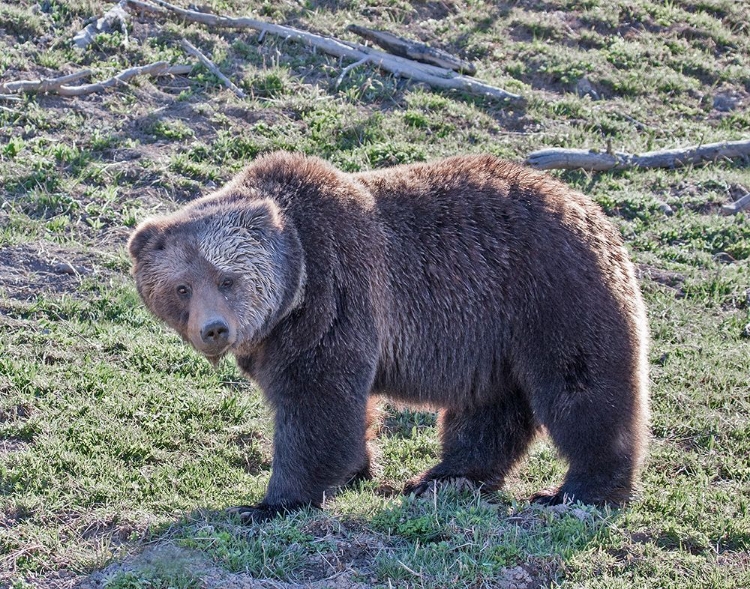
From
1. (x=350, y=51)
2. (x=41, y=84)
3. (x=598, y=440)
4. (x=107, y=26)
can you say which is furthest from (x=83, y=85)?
(x=598, y=440)

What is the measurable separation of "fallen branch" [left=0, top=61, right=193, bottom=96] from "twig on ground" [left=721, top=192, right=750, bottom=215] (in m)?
6.03

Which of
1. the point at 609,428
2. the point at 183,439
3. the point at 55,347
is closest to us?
the point at 609,428

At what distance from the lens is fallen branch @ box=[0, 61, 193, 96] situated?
11.1 m

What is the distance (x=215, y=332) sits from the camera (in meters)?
6.08

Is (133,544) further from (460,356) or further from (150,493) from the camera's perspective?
(460,356)

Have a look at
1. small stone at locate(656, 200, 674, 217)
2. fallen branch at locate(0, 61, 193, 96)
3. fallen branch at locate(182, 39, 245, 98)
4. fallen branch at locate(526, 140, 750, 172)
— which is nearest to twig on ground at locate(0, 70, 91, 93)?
fallen branch at locate(0, 61, 193, 96)

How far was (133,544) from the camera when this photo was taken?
6059mm

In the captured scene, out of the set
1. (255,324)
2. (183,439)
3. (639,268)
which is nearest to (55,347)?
(183,439)

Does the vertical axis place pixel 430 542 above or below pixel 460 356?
below

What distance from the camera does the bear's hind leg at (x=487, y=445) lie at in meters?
7.38

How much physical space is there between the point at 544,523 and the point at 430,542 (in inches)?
30.2

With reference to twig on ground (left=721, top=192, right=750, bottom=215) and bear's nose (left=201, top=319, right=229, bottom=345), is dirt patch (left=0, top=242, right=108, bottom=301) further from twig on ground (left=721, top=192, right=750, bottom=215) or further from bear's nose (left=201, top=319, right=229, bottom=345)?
twig on ground (left=721, top=192, right=750, bottom=215)

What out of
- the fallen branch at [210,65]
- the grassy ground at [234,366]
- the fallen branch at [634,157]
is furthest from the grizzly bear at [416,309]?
the fallen branch at [210,65]

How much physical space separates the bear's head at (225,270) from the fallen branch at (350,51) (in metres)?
6.52
